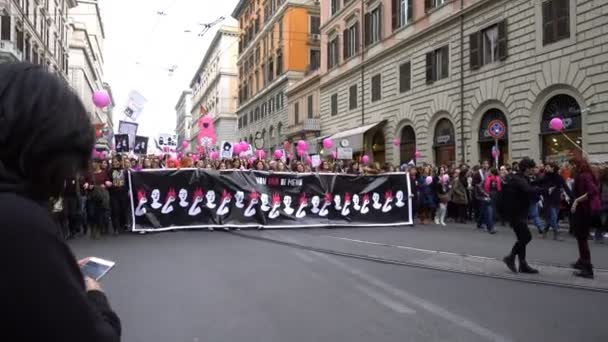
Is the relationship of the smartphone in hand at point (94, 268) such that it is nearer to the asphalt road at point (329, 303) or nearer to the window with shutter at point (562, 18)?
the asphalt road at point (329, 303)

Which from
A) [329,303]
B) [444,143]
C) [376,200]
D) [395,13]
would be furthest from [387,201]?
[395,13]

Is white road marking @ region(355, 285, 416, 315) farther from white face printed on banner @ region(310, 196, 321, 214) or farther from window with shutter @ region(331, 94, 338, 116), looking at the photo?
window with shutter @ region(331, 94, 338, 116)

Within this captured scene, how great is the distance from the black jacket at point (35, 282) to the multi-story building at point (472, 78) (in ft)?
62.9

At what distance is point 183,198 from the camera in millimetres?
13219

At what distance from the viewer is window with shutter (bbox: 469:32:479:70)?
77.5 ft

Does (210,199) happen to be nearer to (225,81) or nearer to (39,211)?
(39,211)

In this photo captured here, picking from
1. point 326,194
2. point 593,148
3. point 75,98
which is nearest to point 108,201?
point 326,194

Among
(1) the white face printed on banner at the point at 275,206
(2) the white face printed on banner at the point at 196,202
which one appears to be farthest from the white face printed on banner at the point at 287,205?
(2) the white face printed on banner at the point at 196,202

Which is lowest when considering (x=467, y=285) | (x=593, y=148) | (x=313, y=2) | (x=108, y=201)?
(x=467, y=285)

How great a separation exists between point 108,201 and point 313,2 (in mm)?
42308

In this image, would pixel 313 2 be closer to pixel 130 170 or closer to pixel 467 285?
pixel 130 170

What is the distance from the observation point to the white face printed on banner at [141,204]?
12773mm

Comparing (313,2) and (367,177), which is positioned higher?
(313,2)

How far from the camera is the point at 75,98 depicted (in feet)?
4.04
